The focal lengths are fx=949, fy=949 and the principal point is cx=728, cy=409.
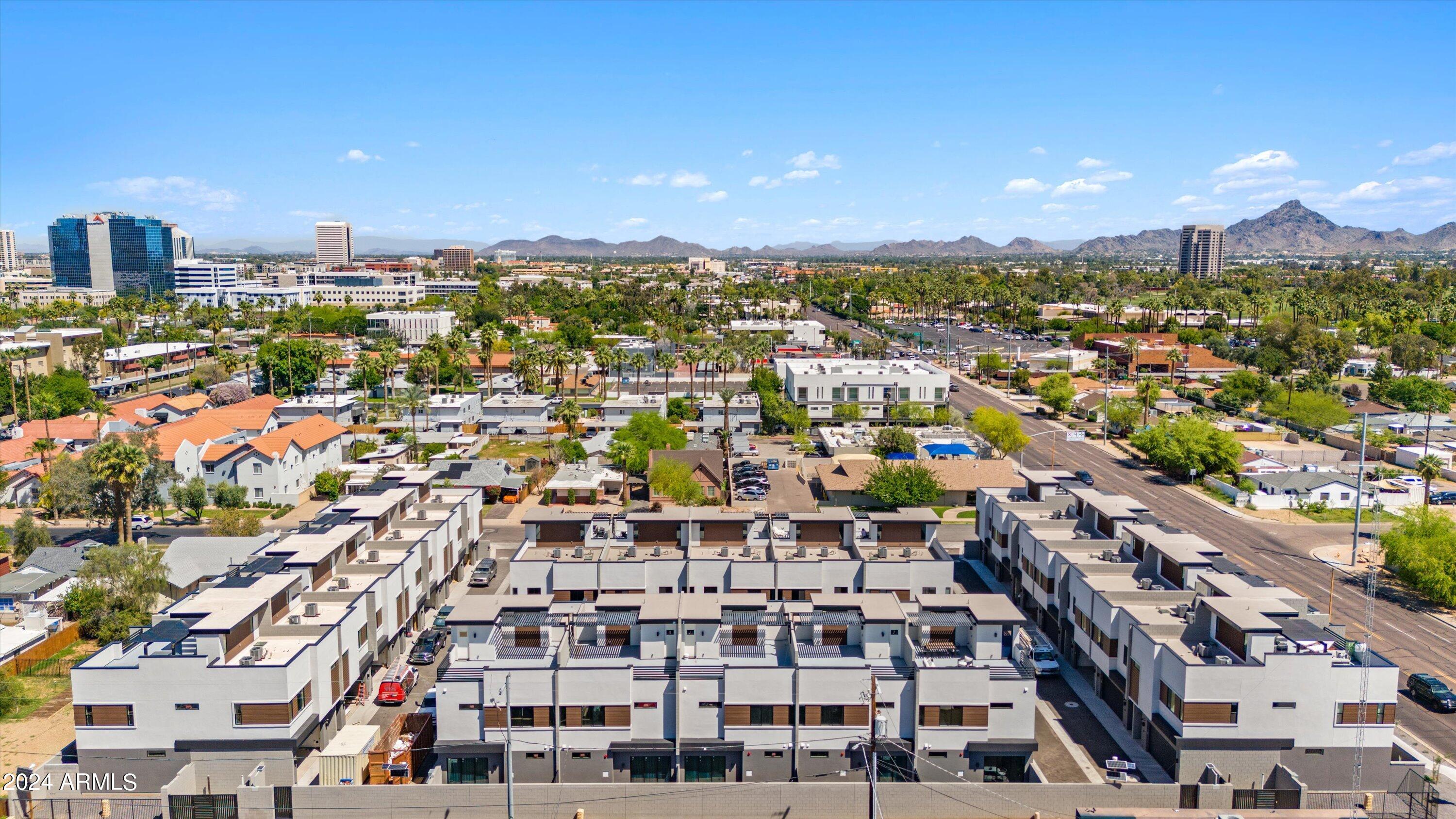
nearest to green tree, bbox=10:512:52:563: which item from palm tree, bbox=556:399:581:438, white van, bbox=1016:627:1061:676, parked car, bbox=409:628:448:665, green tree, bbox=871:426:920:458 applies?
parked car, bbox=409:628:448:665

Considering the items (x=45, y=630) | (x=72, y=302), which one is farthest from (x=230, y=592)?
(x=72, y=302)

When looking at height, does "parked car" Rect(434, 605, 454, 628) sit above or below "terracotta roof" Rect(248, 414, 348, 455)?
below

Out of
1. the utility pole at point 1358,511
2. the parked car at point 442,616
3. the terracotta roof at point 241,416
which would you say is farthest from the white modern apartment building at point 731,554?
the terracotta roof at point 241,416

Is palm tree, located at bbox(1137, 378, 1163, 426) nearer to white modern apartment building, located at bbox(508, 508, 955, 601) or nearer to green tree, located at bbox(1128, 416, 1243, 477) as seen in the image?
green tree, located at bbox(1128, 416, 1243, 477)

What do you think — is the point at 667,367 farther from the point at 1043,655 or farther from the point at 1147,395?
the point at 1043,655

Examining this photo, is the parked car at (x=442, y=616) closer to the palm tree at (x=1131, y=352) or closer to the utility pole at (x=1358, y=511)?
the utility pole at (x=1358, y=511)
